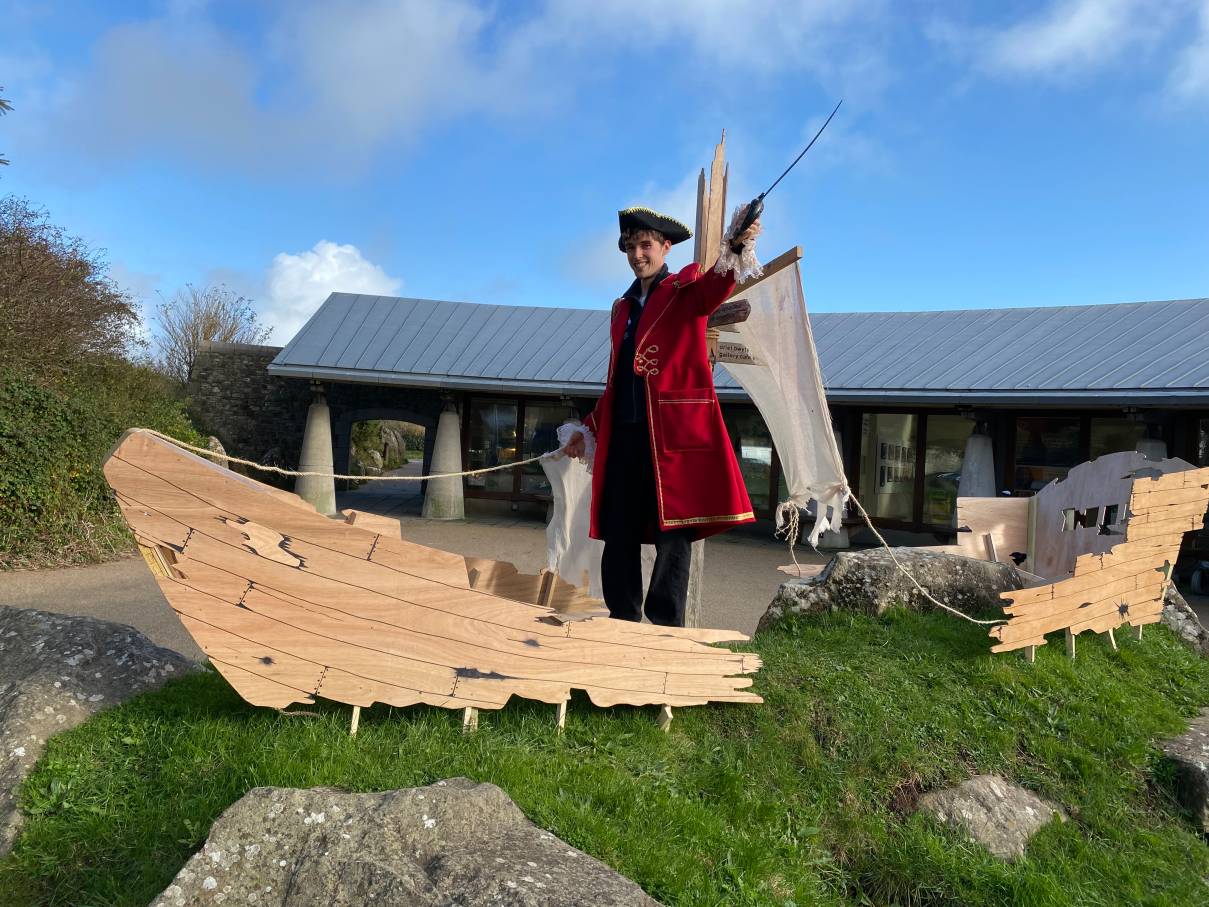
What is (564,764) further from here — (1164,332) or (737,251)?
(1164,332)

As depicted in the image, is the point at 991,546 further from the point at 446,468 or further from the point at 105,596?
the point at 446,468

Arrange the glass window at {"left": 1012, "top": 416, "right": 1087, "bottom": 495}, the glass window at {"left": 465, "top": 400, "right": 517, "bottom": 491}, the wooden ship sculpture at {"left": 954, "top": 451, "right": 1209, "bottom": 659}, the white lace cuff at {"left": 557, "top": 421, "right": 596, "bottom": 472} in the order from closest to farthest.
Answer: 1. the white lace cuff at {"left": 557, "top": 421, "right": 596, "bottom": 472}
2. the wooden ship sculpture at {"left": 954, "top": 451, "right": 1209, "bottom": 659}
3. the glass window at {"left": 1012, "top": 416, "right": 1087, "bottom": 495}
4. the glass window at {"left": 465, "top": 400, "right": 517, "bottom": 491}

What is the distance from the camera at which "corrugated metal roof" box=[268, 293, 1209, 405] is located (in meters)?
10.6

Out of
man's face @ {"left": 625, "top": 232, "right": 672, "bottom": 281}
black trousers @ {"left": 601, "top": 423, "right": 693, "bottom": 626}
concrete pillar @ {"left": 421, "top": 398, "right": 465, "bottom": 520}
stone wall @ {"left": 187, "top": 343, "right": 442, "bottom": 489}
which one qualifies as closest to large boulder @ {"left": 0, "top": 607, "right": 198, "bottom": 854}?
black trousers @ {"left": 601, "top": 423, "right": 693, "bottom": 626}

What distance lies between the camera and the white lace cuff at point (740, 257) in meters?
2.99

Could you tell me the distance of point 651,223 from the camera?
11.8ft

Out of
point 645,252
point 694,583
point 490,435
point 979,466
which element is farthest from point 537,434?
point 645,252

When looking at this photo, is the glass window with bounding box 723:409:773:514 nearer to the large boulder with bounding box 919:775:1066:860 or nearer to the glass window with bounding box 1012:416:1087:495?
the glass window with bounding box 1012:416:1087:495

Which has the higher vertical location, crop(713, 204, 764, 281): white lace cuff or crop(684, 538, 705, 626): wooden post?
crop(713, 204, 764, 281): white lace cuff

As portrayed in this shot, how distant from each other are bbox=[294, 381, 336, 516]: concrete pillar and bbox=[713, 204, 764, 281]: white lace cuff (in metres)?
12.1

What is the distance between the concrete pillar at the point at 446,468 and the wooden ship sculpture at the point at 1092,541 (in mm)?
9746

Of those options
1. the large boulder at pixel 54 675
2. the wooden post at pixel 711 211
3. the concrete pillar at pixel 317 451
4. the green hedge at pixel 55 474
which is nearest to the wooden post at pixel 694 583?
the wooden post at pixel 711 211

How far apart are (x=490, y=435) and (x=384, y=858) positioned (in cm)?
→ 1340

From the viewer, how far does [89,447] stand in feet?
29.7
